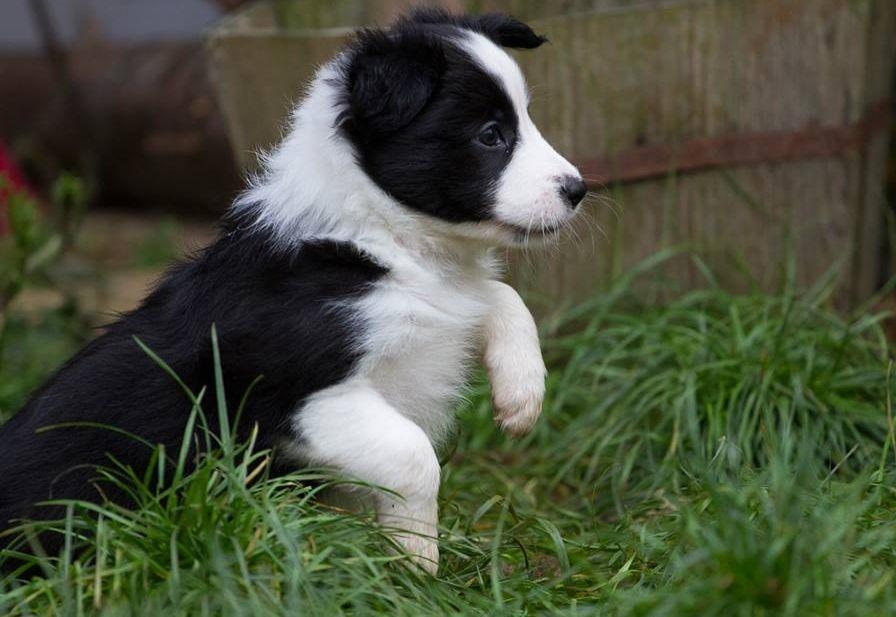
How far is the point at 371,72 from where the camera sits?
3227 millimetres

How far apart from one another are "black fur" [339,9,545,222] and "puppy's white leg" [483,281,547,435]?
0.36 metres

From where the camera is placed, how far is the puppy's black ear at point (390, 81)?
321 cm

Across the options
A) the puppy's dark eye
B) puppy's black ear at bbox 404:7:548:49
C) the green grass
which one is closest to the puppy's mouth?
the puppy's dark eye

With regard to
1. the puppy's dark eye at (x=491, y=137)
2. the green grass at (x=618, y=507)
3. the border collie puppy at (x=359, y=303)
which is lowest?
the green grass at (x=618, y=507)

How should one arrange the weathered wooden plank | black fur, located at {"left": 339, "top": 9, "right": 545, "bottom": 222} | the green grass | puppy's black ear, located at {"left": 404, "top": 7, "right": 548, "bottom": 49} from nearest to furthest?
1. the green grass
2. black fur, located at {"left": 339, "top": 9, "right": 545, "bottom": 222}
3. puppy's black ear, located at {"left": 404, "top": 7, "right": 548, "bottom": 49}
4. the weathered wooden plank

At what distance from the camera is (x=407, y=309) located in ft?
10.6

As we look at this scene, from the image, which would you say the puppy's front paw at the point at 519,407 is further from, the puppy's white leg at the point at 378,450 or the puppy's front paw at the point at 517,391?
the puppy's white leg at the point at 378,450

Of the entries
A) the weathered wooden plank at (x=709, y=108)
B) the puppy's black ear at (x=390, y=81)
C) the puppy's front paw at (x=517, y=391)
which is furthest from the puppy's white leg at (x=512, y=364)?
the weathered wooden plank at (x=709, y=108)

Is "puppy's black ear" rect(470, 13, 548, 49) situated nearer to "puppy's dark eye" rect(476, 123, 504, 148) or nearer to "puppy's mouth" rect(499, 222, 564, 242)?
"puppy's dark eye" rect(476, 123, 504, 148)

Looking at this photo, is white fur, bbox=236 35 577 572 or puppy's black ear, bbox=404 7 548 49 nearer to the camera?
white fur, bbox=236 35 577 572

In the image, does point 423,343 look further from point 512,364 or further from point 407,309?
point 512,364

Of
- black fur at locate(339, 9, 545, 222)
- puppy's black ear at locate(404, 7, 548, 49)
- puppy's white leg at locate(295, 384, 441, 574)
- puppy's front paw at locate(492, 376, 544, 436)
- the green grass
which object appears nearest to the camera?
the green grass

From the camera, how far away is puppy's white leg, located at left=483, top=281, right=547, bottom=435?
136 inches

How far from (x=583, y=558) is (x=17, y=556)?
1433 mm
